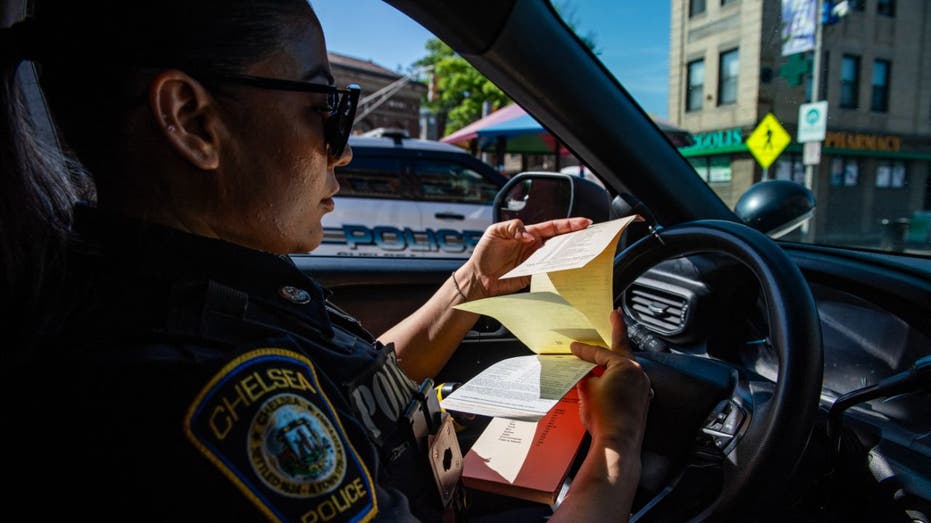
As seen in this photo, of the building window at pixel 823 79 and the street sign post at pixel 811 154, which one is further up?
the building window at pixel 823 79

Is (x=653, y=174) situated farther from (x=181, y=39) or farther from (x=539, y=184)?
(x=181, y=39)

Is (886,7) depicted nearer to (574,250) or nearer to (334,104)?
(574,250)

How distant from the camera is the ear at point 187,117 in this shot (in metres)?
0.90

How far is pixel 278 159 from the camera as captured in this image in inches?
40.0

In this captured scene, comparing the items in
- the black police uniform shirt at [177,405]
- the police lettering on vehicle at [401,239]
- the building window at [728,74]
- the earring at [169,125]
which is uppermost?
the building window at [728,74]

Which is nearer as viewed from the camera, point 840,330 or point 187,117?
point 187,117

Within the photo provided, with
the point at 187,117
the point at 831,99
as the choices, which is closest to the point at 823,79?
the point at 831,99

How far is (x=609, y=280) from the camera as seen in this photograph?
1137 mm

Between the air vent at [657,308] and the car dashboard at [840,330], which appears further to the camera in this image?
the air vent at [657,308]

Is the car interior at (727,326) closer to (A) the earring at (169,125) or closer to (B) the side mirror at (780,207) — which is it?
(B) the side mirror at (780,207)

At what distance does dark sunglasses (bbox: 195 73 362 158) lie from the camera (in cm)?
101

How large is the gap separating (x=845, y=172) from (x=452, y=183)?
4871 millimetres

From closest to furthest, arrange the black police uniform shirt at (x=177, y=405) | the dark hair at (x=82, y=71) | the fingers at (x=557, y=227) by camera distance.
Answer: the black police uniform shirt at (x=177, y=405) → the dark hair at (x=82, y=71) → the fingers at (x=557, y=227)

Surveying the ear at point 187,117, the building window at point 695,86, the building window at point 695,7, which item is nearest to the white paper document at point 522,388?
the ear at point 187,117
